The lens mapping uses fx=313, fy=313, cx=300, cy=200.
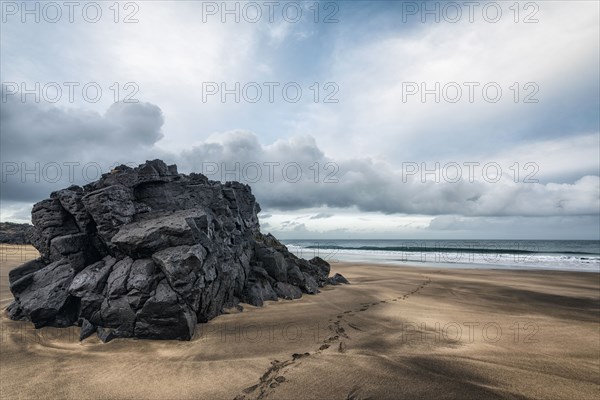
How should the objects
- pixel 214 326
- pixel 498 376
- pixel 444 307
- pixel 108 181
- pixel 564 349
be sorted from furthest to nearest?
pixel 444 307 → pixel 108 181 → pixel 214 326 → pixel 564 349 → pixel 498 376

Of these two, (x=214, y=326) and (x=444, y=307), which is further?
(x=444, y=307)

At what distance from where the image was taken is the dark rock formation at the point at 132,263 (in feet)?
31.1

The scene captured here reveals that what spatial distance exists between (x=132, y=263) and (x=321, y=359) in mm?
6910

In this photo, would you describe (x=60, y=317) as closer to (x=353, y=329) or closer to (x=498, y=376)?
(x=353, y=329)

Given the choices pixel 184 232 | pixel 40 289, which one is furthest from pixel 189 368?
pixel 40 289

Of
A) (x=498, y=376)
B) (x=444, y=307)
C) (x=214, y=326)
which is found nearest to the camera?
(x=498, y=376)

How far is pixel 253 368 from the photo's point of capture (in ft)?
24.7

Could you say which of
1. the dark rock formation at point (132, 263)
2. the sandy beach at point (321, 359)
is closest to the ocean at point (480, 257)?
the sandy beach at point (321, 359)

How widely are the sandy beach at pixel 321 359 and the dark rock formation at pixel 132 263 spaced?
1.93ft

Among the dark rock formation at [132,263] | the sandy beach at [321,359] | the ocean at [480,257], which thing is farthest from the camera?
the ocean at [480,257]

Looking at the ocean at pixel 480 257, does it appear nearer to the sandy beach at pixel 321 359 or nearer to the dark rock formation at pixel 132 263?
the sandy beach at pixel 321 359

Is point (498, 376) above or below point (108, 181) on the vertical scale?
below

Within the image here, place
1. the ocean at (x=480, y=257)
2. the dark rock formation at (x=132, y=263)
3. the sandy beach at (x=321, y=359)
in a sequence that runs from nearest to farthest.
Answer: the sandy beach at (x=321, y=359)
the dark rock formation at (x=132, y=263)
the ocean at (x=480, y=257)

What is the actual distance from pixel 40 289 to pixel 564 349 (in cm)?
1732
